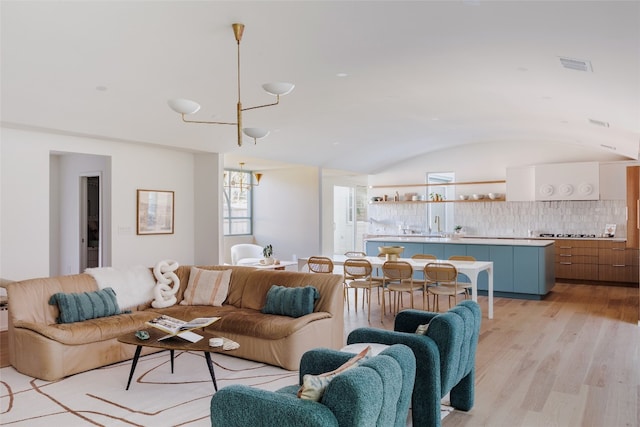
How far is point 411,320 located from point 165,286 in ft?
10.4

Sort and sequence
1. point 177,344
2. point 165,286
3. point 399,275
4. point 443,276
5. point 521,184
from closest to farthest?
point 177,344 < point 165,286 < point 443,276 < point 399,275 < point 521,184

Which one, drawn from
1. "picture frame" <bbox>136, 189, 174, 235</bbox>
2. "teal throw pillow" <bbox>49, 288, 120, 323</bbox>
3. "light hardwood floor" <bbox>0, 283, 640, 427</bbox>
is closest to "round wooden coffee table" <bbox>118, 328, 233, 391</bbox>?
"teal throw pillow" <bbox>49, 288, 120, 323</bbox>

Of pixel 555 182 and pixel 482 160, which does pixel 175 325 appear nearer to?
pixel 555 182

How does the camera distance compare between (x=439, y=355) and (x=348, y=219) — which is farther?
(x=348, y=219)

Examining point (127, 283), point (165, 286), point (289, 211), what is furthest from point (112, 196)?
point (289, 211)

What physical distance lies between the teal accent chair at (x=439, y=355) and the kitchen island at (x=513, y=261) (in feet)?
16.1

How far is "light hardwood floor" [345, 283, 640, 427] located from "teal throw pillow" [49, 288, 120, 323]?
107 inches

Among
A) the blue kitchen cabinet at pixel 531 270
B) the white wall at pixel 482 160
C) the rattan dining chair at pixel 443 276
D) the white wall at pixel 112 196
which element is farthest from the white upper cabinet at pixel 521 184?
the white wall at pixel 112 196

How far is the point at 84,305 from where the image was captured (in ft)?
16.2

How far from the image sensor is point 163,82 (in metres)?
5.50

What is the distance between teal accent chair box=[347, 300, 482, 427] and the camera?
3133mm

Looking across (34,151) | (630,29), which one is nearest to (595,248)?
(630,29)

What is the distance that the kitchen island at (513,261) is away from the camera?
8.01m

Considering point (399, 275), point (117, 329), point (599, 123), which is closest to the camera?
point (117, 329)
